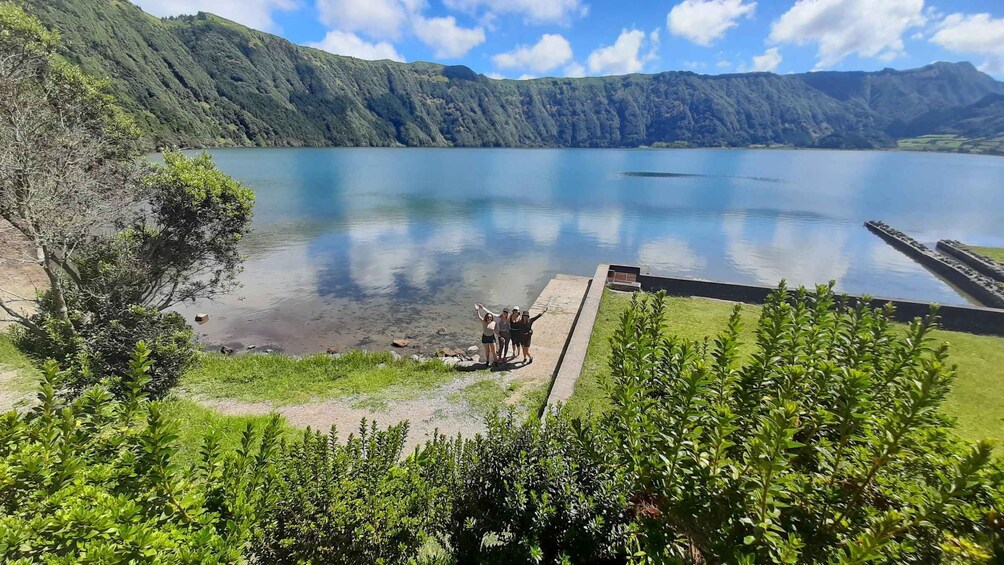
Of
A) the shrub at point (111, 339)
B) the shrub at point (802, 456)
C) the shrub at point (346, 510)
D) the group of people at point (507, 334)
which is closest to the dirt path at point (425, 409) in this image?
the group of people at point (507, 334)

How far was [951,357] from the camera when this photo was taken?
1216cm

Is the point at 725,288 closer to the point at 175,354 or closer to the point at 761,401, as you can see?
the point at 761,401

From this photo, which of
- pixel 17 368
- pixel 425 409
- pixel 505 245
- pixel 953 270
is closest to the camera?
pixel 425 409

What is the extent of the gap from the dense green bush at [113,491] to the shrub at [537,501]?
77.2 inches

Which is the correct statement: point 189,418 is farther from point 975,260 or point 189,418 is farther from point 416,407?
point 975,260

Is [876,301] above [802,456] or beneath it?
beneath

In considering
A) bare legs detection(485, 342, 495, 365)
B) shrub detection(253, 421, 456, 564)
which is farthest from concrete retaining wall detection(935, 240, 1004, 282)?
shrub detection(253, 421, 456, 564)

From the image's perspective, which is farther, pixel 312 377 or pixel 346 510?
pixel 312 377

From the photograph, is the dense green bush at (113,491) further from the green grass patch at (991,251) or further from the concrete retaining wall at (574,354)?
the green grass patch at (991,251)

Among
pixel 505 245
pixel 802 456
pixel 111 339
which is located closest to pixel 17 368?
pixel 111 339

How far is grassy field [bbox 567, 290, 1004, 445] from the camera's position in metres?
8.88

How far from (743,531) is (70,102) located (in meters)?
18.9

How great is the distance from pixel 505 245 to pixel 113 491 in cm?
3478

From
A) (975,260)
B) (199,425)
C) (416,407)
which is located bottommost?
(975,260)
